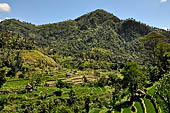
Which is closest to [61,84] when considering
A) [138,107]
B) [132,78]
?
[132,78]

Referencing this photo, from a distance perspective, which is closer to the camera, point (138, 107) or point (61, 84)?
point (138, 107)

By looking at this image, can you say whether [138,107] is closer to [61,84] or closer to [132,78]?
[132,78]

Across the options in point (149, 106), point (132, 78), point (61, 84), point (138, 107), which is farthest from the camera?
point (61, 84)

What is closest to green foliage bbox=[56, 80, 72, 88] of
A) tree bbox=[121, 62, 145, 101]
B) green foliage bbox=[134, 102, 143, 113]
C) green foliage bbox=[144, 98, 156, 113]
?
tree bbox=[121, 62, 145, 101]

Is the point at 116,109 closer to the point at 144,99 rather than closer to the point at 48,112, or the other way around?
the point at 144,99

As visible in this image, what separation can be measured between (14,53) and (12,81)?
45.3 meters

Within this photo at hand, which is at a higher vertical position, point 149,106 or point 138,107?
point 149,106

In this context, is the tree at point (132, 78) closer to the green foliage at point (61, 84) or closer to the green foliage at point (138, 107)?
the green foliage at point (138, 107)

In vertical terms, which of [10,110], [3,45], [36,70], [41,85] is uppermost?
[3,45]

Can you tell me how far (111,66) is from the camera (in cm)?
17650

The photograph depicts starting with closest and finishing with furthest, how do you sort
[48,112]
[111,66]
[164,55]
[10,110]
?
[48,112], [164,55], [10,110], [111,66]

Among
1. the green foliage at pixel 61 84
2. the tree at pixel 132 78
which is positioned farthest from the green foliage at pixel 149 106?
the green foliage at pixel 61 84

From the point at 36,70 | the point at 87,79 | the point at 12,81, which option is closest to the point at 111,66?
the point at 87,79

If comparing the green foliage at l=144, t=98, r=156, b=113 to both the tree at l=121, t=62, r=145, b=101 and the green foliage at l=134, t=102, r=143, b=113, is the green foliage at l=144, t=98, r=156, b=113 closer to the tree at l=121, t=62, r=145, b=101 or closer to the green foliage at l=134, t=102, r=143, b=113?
the green foliage at l=134, t=102, r=143, b=113
